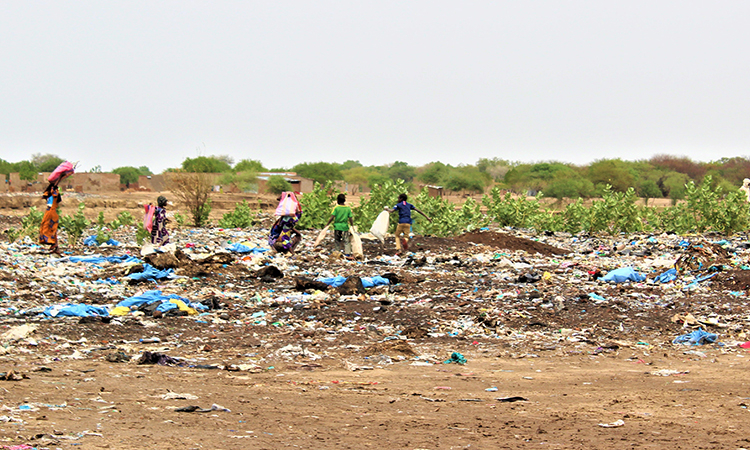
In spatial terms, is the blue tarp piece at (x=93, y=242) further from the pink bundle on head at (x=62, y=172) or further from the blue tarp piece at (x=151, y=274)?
the blue tarp piece at (x=151, y=274)

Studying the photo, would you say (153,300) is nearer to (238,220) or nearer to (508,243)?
(508,243)

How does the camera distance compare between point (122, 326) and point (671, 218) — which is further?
point (671, 218)

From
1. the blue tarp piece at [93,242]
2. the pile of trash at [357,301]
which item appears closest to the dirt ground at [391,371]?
the pile of trash at [357,301]

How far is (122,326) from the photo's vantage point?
682cm

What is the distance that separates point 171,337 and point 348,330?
1.80 m

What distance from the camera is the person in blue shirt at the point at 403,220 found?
12.4 m

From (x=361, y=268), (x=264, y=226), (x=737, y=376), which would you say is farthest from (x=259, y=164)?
(x=737, y=376)

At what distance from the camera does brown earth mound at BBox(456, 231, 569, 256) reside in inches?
542

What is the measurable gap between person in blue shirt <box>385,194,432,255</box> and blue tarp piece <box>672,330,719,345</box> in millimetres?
6043

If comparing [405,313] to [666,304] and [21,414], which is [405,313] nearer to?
[666,304]

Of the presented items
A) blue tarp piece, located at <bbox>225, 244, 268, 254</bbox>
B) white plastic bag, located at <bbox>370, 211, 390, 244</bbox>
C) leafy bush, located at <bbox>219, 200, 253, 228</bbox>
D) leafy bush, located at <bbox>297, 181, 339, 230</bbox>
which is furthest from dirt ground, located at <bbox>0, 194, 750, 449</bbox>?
leafy bush, located at <bbox>219, 200, 253, 228</bbox>

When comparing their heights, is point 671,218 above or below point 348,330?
above

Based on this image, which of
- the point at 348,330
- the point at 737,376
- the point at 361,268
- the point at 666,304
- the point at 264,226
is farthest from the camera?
the point at 264,226

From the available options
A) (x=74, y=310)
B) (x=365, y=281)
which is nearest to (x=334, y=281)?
(x=365, y=281)
